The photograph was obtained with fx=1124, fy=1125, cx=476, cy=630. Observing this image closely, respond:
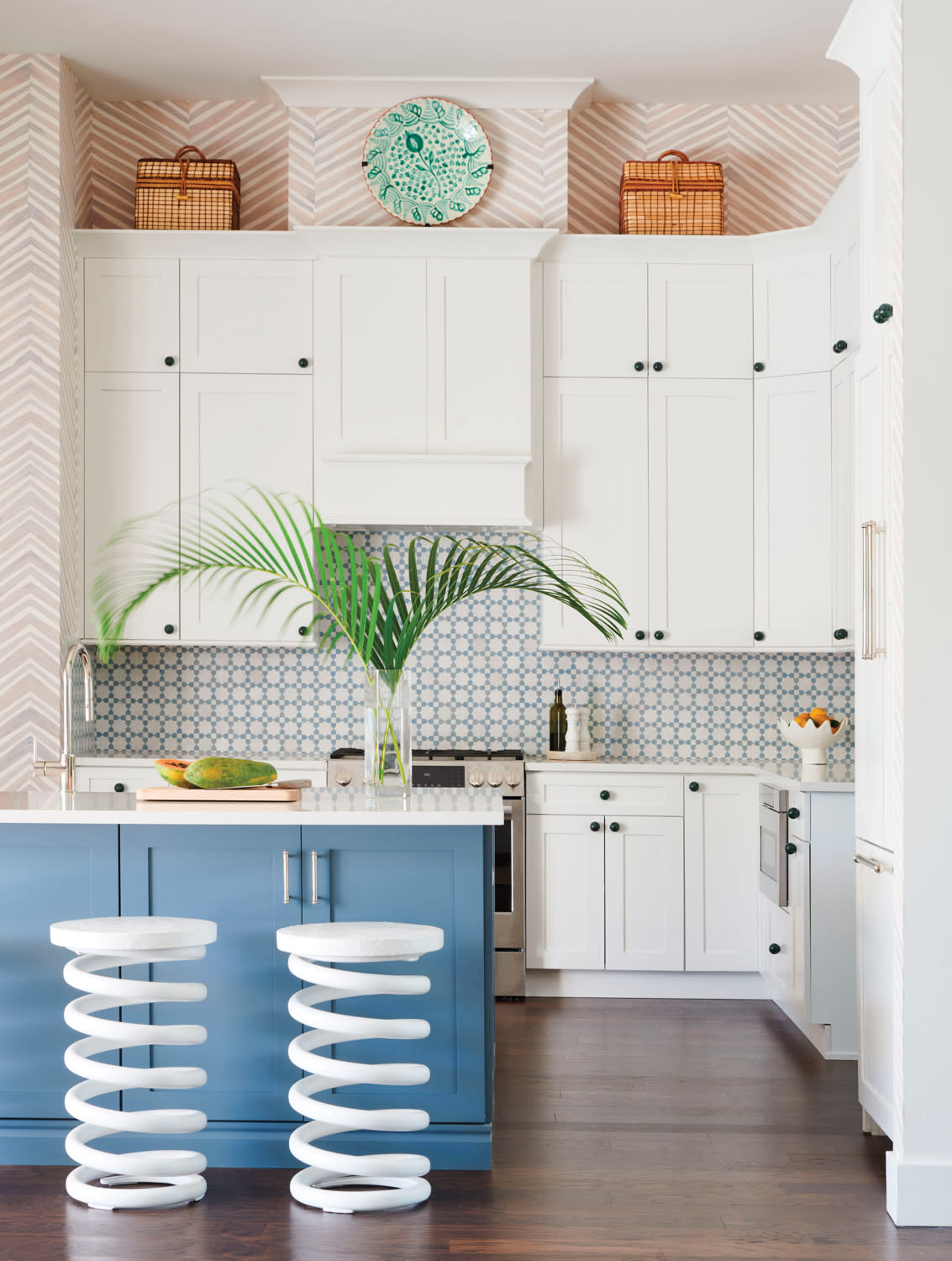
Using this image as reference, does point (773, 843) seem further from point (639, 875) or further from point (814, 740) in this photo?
point (639, 875)

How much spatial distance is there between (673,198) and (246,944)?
3.30 meters

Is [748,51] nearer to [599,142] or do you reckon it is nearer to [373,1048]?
[599,142]

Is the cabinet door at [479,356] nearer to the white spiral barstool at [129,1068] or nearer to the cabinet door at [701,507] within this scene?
the cabinet door at [701,507]

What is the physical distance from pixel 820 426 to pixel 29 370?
9.83 ft

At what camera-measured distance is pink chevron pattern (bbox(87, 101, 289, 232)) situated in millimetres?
4691

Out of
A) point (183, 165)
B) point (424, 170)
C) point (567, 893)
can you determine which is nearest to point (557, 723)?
point (567, 893)

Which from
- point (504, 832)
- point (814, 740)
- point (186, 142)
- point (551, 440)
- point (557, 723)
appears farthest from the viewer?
point (186, 142)

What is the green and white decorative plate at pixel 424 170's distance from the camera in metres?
4.33

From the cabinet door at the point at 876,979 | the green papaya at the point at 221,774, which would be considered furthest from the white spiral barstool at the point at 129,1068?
the cabinet door at the point at 876,979

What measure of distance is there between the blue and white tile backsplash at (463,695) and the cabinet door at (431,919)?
6.67 feet

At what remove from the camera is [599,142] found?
15.4 ft

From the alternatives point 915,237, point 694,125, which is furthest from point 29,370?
point 915,237

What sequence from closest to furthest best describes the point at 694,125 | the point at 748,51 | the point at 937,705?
the point at 937,705
the point at 748,51
the point at 694,125

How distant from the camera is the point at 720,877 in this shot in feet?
13.9
